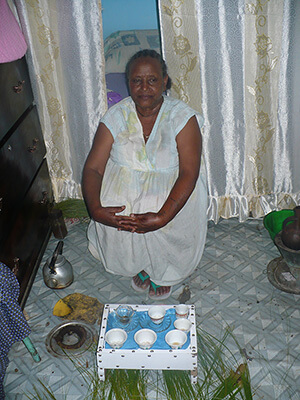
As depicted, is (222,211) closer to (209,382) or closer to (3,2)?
(209,382)

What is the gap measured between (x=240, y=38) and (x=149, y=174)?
1.04 metres

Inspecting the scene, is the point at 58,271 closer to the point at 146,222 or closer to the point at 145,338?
the point at 146,222

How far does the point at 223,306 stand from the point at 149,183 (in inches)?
33.1

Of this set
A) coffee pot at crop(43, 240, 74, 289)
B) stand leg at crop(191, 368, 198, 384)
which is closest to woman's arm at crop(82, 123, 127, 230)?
coffee pot at crop(43, 240, 74, 289)

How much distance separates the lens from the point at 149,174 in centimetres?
231

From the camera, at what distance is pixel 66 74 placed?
107 inches

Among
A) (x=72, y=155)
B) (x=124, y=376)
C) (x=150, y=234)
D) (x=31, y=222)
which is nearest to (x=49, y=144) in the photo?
(x=72, y=155)

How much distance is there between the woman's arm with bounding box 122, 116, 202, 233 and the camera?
82.9 inches

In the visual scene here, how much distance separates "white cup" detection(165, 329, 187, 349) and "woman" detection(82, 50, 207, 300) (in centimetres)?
55

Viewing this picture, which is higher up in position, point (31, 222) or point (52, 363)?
point (31, 222)

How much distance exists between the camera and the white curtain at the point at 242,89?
2.41m

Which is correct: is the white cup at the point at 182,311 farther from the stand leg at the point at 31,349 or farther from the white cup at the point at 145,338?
the stand leg at the point at 31,349

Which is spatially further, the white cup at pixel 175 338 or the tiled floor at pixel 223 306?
the tiled floor at pixel 223 306

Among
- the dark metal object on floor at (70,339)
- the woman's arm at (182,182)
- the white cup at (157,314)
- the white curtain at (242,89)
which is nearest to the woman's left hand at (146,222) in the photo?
the woman's arm at (182,182)
